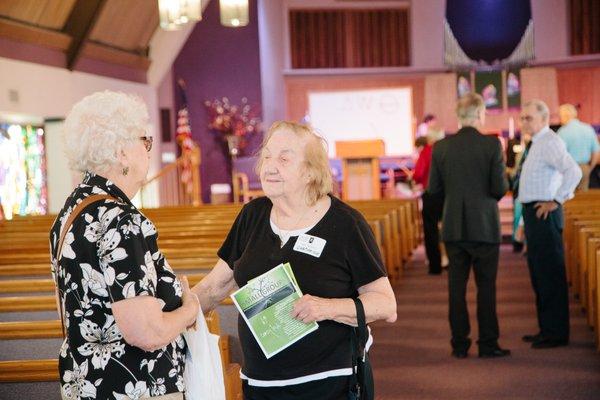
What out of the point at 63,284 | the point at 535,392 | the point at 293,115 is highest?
the point at 293,115

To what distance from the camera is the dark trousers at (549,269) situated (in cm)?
563

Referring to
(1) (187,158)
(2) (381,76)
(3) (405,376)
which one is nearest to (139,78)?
(1) (187,158)

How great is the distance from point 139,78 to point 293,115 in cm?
388

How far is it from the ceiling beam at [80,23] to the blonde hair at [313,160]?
33.3ft

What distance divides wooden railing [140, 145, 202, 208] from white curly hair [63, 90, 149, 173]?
39.6ft

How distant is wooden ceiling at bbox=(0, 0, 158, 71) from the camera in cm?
1134

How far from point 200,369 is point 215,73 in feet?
50.7

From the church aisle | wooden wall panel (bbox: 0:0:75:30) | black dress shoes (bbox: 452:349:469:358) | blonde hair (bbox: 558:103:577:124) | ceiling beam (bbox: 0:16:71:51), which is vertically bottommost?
the church aisle

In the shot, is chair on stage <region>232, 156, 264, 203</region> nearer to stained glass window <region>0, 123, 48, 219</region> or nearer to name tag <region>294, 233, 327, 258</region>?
stained glass window <region>0, 123, 48, 219</region>

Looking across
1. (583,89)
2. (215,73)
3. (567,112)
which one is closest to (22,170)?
(215,73)

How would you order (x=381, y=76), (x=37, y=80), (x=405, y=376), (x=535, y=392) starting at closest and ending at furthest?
1. (x=535, y=392)
2. (x=405, y=376)
3. (x=37, y=80)
4. (x=381, y=76)

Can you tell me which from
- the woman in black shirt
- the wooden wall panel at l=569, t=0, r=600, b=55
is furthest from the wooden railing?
the woman in black shirt

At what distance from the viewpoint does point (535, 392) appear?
15.7 ft

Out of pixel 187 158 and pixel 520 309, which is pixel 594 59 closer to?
pixel 187 158
